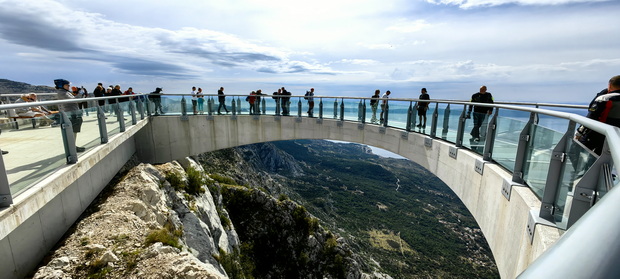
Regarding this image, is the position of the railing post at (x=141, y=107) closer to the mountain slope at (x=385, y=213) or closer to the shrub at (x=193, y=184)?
the shrub at (x=193, y=184)

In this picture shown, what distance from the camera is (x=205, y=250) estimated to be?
41.2 feet

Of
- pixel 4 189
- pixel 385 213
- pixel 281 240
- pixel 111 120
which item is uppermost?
pixel 111 120

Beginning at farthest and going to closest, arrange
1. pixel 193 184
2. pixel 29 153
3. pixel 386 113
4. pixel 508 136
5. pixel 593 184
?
pixel 193 184 < pixel 386 113 < pixel 508 136 < pixel 29 153 < pixel 593 184

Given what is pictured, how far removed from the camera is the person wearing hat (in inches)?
256

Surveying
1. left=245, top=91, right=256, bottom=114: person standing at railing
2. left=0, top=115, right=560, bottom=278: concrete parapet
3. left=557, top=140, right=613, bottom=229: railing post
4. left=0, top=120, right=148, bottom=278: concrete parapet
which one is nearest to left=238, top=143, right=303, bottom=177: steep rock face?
left=245, top=91, right=256, bottom=114: person standing at railing

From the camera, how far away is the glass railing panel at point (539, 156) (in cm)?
426

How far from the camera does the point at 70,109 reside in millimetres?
7863

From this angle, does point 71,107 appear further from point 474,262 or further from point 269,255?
point 474,262

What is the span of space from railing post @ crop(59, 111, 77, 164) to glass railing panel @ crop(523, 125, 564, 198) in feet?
28.4

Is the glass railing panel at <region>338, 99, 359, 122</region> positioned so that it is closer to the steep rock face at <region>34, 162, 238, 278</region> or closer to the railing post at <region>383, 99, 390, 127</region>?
the railing post at <region>383, 99, 390, 127</region>

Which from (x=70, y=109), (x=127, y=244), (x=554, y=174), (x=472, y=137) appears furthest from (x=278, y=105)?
(x=554, y=174)

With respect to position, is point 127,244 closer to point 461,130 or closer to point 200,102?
point 461,130

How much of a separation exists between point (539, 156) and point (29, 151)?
8605mm

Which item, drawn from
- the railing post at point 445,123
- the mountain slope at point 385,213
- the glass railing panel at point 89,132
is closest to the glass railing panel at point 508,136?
the railing post at point 445,123
